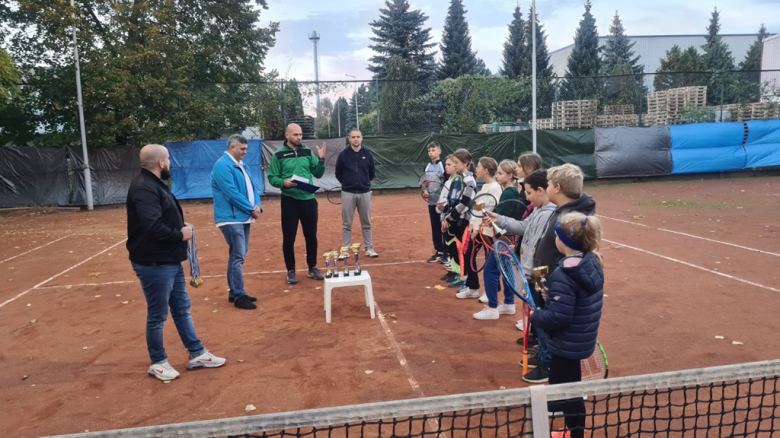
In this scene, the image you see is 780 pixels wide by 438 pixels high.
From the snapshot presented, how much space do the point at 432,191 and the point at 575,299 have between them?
4.98m

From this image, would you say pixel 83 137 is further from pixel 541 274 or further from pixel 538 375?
pixel 541 274

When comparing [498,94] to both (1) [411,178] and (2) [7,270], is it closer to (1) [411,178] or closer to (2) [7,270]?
(1) [411,178]

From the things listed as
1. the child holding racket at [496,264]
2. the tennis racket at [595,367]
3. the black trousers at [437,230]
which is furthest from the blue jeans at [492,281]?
the black trousers at [437,230]

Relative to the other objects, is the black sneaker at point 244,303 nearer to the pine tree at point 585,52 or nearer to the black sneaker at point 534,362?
the black sneaker at point 534,362

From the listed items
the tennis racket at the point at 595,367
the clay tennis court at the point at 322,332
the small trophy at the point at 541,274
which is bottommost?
the clay tennis court at the point at 322,332

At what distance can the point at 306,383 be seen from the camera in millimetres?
4117

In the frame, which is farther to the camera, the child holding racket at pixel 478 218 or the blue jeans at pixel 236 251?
the blue jeans at pixel 236 251

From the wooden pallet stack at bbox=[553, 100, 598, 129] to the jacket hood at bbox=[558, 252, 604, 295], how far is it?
20373mm

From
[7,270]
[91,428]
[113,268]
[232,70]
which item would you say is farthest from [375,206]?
[91,428]

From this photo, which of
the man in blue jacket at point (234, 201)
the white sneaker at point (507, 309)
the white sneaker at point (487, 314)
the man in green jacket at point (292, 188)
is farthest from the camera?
the man in green jacket at point (292, 188)

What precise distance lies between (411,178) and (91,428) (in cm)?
1613

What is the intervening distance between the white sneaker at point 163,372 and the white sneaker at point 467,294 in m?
3.25

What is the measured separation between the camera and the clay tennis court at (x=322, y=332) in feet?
13.0

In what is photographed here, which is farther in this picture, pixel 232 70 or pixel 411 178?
pixel 232 70
